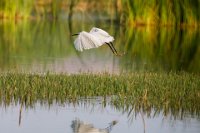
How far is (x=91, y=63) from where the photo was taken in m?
15.6

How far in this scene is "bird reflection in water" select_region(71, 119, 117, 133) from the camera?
28.2 ft

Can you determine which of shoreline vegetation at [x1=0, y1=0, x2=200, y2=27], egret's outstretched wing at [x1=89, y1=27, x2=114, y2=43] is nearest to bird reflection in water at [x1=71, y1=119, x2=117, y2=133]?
egret's outstretched wing at [x1=89, y1=27, x2=114, y2=43]

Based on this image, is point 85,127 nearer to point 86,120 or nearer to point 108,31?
point 86,120

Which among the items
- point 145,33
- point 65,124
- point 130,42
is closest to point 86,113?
point 65,124

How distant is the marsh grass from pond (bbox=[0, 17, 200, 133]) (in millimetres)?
139

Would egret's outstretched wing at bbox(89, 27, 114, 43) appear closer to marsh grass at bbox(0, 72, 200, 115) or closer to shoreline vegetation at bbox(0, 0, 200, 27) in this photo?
marsh grass at bbox(0, 72, 200, 115)

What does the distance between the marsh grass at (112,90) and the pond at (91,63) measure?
0.46 ft

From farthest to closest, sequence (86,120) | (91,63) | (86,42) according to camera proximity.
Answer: (91,63) → (86,42) → (86,120)

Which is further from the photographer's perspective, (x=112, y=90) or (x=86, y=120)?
(x=112, y=90)

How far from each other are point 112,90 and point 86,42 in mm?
1039

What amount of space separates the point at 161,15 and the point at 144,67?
11233 millimetres

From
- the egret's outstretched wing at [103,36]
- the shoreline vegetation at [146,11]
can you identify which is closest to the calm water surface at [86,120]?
the egret's outstretched wing at [103,36]

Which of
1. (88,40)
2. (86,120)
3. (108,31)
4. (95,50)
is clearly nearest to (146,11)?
(108,31)

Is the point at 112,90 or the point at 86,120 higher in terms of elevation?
the point at 112,90
